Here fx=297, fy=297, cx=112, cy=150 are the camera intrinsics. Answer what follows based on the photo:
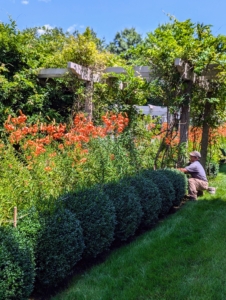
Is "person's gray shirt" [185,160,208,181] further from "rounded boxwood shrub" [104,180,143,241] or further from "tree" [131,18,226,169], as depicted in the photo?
"rounded boxwood shrub" [104,180,143,241]

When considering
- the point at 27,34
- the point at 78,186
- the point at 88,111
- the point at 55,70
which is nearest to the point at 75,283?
the point at 78,186

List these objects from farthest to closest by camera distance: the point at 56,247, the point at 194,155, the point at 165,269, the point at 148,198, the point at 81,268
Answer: the point at 194,155 → the point at 148,198 → the point at 81,268 → the point at 165,269 → the point at 56,247

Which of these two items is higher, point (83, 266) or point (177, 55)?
point (177, 55)

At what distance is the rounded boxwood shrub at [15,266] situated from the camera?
1727 millimetres

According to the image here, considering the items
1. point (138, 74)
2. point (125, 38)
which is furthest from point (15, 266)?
point (125, 38)

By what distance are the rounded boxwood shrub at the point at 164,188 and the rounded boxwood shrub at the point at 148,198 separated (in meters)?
0.23

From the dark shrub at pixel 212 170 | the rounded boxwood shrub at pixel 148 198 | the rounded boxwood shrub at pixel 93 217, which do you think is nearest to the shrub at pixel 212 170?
the dark shrub at pixel 212 170

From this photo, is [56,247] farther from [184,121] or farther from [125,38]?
[125,38]

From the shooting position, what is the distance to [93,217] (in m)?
2.59

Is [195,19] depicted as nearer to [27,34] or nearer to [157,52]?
[157,52]

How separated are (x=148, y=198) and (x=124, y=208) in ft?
1.96

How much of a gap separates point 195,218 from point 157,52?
107 inches

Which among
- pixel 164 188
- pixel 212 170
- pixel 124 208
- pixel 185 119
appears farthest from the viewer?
pixel 212 170

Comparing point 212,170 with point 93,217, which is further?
point 212,170
